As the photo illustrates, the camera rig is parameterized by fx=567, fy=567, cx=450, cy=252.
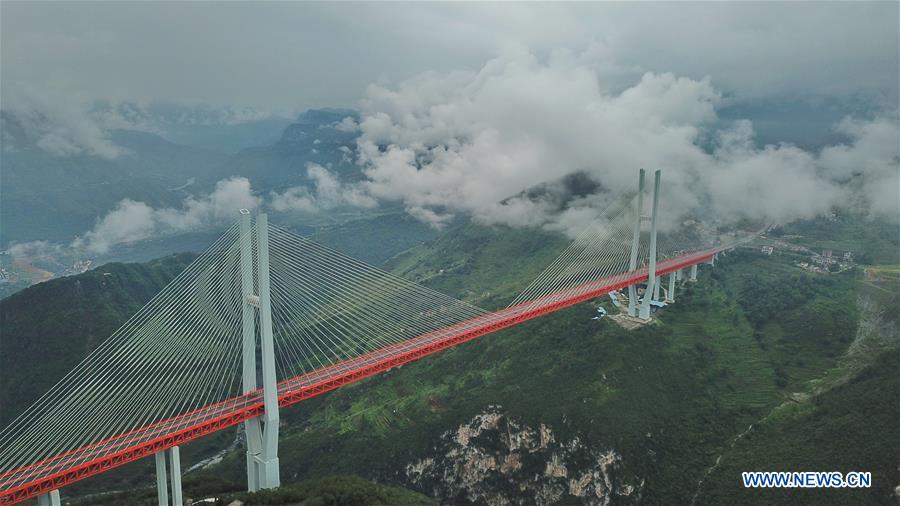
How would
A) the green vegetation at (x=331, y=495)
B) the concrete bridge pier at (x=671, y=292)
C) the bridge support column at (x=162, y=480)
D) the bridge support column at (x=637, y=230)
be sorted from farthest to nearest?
1. the concrete bridge pier at (x=671, y=292)
2. the bridge support column at (x=637, y=230)
3. the green vegetation at (x=331, y=495)
4. the bridge support column at (x=162, y=480)

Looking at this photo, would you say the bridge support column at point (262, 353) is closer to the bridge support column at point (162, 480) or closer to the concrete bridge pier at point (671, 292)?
the bridge support column at point (162, 480)

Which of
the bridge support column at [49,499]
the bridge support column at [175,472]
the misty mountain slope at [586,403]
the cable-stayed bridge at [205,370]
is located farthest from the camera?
the misty mountain slope at [586,403]

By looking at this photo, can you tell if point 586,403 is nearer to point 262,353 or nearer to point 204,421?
point 262,353

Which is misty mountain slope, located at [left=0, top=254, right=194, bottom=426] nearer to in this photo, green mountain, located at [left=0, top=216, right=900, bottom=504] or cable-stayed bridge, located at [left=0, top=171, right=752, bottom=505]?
green mountain, located at [left=0, top=216, right=900, bottom=504]

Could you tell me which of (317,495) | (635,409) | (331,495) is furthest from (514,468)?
(317,495)

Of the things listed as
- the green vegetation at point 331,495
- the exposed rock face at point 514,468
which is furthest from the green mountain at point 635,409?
the green vegetation at point 331,495

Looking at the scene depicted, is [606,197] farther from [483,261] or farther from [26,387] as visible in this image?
[26,387]

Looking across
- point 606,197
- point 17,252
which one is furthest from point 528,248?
point 17,252

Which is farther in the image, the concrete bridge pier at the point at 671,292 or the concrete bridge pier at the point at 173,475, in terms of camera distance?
the concrete bridge pier at the point at 671,292
